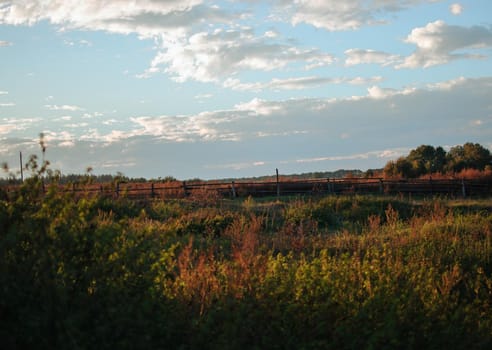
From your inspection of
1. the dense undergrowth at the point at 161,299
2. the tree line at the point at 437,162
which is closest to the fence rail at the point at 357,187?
the tree line at the point at 437,162

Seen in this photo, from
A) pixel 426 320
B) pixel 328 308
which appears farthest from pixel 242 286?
pixel 426 320

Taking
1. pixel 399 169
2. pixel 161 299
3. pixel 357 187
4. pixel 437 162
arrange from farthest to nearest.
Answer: pixel 437 162, pixel 399 169, pixel 357 187, pixel 161 299

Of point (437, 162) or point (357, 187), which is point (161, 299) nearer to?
point (357, 187)

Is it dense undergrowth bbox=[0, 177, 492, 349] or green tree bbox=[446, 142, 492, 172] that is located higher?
green tree bbox=[446, 142, 492, 172]

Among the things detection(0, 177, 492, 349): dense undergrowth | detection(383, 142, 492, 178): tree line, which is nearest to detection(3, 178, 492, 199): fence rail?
detection(383, 142, 492, 178): tree line

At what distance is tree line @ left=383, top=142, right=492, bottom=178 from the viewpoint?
46.5m

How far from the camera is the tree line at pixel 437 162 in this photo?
46531 mm

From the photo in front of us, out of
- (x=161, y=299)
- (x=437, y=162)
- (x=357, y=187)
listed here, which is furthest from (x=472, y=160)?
(x=161, y=299)

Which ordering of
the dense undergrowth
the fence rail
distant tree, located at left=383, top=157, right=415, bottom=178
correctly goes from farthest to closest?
distant tree, located at left=383, top=157, right=415, bottom=178 → the fence rail → the dense undergrowth

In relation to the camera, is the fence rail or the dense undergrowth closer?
the dense undergrowth

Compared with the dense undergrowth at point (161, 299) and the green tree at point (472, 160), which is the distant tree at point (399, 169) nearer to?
the green tree at point (472, 160)

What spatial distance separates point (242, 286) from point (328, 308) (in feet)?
3.53

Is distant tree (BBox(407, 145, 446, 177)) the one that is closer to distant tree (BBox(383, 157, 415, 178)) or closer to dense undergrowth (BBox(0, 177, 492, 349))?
distant tree (BBox(383, 157, 415, 178))

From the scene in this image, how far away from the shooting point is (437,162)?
4862cm
